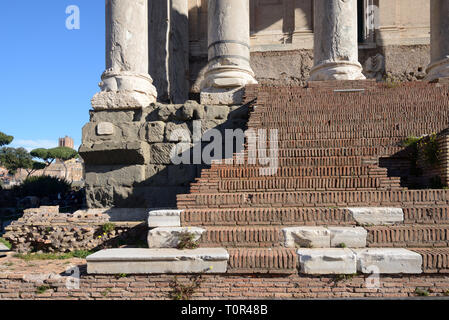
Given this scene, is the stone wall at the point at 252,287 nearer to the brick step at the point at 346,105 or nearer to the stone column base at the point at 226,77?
the brick step at the point at 346,105

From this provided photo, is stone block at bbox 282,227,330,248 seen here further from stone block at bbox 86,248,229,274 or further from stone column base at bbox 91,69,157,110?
stone column base at bbox 91,69,157,110

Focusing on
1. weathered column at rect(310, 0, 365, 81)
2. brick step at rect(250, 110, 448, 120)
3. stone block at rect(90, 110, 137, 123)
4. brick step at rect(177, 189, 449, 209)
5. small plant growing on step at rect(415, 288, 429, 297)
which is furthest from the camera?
weathered column at rect(310, 0, 365, 81)

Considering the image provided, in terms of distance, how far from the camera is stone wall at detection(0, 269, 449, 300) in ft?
10.5

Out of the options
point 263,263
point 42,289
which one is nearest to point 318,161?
point 263,263

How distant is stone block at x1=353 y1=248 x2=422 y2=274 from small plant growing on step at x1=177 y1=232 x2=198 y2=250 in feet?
5.70

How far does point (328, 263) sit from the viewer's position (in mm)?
3262

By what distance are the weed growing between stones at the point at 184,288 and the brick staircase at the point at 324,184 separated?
1.16ft

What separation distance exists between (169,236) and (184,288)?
0.68 metres

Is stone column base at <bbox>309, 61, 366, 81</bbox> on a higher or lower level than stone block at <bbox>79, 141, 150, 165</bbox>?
higher

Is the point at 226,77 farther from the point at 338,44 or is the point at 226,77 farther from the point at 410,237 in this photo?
the point at 410,237

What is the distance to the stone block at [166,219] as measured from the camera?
4.04 metres

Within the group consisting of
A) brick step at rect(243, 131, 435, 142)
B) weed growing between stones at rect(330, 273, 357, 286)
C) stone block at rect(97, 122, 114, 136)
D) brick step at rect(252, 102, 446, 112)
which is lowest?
weed growing between stones at rect(330, 273, 357, 286)

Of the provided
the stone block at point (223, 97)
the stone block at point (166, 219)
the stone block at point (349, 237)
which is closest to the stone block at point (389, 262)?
the stone block at point (349, 237)

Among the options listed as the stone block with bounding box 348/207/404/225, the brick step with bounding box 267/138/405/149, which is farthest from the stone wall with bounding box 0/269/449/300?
the brick step with bounding box 267/138/405/149
